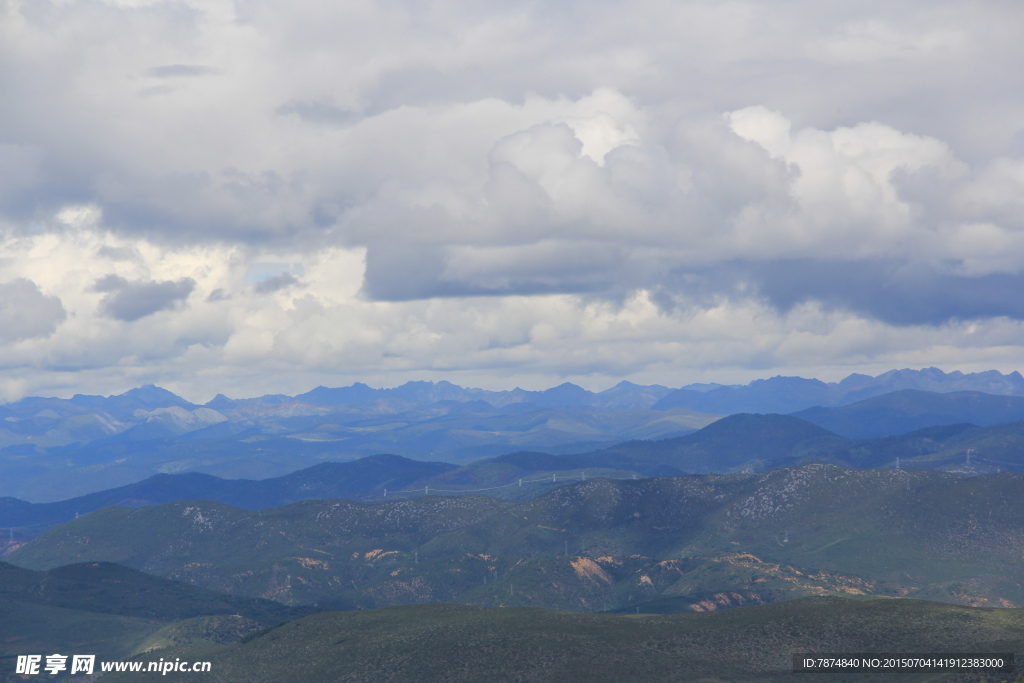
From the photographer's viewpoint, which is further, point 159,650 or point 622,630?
point 159,650

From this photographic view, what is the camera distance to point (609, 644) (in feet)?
486

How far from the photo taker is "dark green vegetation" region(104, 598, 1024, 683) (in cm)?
13638

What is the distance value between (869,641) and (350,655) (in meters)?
84.0

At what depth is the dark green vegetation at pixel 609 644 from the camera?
136 metres

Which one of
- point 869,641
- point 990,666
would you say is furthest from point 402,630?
point 990,666

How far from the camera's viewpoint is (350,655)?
15675cm

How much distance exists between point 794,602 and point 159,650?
409ft

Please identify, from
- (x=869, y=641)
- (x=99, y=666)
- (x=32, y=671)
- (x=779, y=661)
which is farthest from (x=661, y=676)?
(x=32, y=671)

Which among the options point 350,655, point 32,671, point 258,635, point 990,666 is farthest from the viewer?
point 32,671

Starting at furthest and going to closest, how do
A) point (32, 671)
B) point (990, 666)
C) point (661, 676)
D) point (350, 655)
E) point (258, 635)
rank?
1. point (32, 671)
2. point (258, 635)
3. point (350, 655)
4. point (661, 676)
5. point (990, 666)

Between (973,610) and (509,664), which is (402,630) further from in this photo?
(973,610)

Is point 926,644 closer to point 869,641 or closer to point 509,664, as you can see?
point 869,641

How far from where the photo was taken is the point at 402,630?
165375mm

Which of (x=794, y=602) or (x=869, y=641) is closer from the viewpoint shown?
(x=869, y=641)
